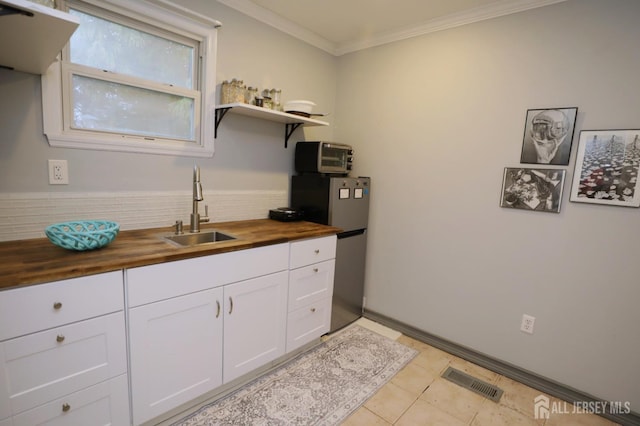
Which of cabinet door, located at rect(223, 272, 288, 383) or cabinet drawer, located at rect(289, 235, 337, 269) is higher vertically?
cabinet drawer, located at rect(289, 235, 337, 269)

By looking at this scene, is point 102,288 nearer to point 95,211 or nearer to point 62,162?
point 95,211

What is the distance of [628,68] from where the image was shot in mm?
1714

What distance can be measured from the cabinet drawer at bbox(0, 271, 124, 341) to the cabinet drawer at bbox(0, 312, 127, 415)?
3 centimetres

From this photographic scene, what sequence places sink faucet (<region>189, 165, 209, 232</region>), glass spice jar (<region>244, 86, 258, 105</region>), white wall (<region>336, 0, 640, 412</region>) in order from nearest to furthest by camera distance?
1. white wall (<region>336, 0, 640, 412</region>)
2. sink faucet (<region>189, 165, 209, 232</region>)
3. glass spice jar (<region>244, 86, 258, 105</region>)

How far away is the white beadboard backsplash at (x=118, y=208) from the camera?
153cm

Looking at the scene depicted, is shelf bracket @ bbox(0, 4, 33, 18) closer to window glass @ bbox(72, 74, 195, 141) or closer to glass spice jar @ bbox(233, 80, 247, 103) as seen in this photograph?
window glass @ bbox(72, 74, 195, 141)

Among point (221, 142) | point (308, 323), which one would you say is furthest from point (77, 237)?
point (308, 323)

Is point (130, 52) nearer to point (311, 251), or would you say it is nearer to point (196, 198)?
point (196, 198)

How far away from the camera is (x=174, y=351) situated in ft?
5.04

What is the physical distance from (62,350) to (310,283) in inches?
53.9

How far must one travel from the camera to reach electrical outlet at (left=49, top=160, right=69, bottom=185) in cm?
160

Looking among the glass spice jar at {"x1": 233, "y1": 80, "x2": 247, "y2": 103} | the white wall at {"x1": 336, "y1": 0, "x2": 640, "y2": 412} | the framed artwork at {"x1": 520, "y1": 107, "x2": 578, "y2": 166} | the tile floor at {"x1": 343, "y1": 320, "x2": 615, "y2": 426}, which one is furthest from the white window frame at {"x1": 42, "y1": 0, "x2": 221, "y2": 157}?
the framed artwork at {"x1": 520, "y1": 107, "x2": 578, "y2": 166}

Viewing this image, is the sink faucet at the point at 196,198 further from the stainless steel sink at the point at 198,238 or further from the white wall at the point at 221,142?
the white wall at the point at 221,142

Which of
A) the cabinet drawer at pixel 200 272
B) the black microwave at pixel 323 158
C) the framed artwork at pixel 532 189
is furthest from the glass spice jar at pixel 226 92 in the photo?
the framed artwork at pixel 532 189
